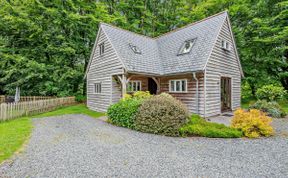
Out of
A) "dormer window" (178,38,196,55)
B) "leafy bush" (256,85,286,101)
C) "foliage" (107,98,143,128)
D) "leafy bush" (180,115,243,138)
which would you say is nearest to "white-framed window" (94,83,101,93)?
"foliage" (107,98,143,128)

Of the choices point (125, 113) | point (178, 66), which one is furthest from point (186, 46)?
point (125, 113)

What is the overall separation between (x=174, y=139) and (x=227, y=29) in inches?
418

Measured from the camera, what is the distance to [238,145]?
5945 millimetres

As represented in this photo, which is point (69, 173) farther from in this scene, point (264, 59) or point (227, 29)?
point (264, 59)

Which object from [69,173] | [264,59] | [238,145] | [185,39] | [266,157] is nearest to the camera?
[69,173]

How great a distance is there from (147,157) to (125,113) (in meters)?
4.39

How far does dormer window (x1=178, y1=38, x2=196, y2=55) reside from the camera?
1252cm

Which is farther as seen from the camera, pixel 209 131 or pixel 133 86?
pixel 133 86

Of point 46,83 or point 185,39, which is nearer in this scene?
point 185,39

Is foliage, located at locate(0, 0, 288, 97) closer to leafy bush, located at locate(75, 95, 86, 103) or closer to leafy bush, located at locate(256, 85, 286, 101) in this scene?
leafy bush, located at locate(75, 95, 86, 103)

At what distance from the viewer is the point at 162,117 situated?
24.9ft

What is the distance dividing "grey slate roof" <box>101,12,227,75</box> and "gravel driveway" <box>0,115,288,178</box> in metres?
5.67

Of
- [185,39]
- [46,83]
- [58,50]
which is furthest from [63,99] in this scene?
[185,39]

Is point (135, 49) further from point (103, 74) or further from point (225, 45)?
point (225, 45)
